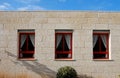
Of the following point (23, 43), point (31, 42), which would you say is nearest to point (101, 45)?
point (31, 42)

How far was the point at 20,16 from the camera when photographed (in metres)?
19.8

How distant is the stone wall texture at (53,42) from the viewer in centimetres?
1955

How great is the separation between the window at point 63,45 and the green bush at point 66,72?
146cm

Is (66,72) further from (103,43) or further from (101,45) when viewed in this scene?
(103,43)

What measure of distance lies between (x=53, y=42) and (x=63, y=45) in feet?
2.42

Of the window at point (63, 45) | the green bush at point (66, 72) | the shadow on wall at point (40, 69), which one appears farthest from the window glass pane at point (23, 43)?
the green bush at point (66, 72)

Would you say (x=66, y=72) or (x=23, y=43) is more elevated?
(x=23, y=43)

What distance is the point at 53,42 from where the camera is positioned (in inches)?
773

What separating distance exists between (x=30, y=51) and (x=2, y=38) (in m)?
2.11

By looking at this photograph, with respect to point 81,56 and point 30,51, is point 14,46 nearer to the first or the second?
point 30,51

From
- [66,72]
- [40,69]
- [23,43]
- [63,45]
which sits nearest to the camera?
[66,72]

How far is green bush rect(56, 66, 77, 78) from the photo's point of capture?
59.4 ft

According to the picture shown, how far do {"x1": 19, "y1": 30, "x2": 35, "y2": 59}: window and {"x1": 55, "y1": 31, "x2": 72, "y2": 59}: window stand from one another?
1.65 meters

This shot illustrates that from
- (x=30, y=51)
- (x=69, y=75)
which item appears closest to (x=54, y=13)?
(x=30, y=51)
